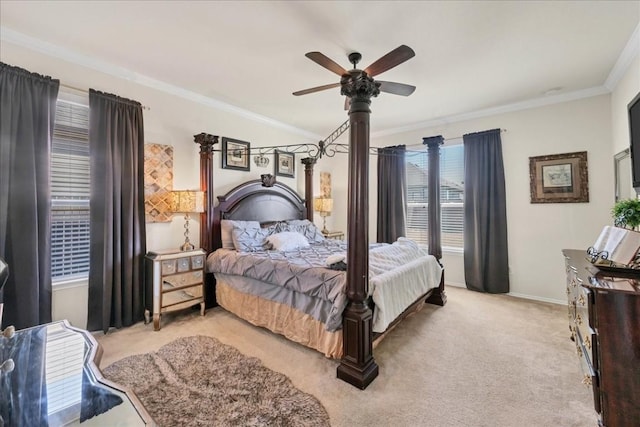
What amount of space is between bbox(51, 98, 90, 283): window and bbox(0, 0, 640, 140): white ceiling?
621mm

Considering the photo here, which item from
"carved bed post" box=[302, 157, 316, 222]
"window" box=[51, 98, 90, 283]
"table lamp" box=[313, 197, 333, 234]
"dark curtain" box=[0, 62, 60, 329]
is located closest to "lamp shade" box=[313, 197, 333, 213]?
"table lamp" box=[313, 197, 333, 234]

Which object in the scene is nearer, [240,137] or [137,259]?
[137,259]

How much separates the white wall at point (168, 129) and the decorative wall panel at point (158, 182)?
85 millimetres

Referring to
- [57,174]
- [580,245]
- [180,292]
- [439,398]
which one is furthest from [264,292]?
[580,245]

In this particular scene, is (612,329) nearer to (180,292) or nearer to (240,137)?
(180,292)

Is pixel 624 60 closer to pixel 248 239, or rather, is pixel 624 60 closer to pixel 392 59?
pixel 392 59

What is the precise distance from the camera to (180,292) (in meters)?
2.92

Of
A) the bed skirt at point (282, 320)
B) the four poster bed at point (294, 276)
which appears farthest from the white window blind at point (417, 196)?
the bed skirt at point (282, 320)

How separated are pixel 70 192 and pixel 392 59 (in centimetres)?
323

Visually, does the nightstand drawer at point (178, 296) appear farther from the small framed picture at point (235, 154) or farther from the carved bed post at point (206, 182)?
the small framed picture at point (235, 154)

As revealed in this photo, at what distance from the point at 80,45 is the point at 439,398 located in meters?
4.20

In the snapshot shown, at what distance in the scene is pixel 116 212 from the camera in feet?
8.82

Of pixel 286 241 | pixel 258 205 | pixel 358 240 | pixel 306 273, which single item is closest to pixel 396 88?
pixel 358 240

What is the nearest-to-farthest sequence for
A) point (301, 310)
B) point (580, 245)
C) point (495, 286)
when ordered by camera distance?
point (301, 310) → point (580, 245) → point (495, 286)
